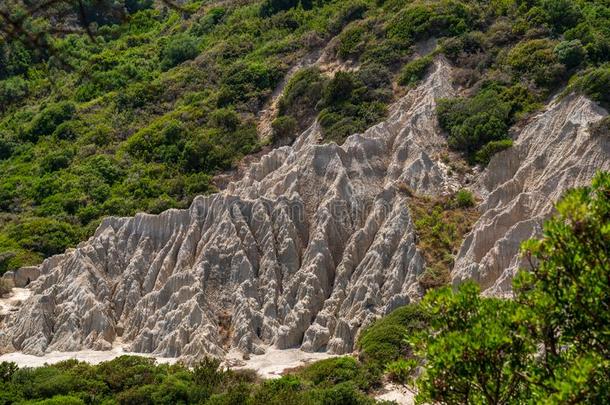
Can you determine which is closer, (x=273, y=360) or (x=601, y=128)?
(x=273, y=360)

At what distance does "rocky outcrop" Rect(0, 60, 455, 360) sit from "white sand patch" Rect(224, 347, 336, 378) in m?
0.49

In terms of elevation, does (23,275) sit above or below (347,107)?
below

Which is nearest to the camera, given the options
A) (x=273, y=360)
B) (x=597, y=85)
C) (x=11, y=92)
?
(x=273, y=360)

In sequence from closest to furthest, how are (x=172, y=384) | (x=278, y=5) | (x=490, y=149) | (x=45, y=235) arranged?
(x=172, y=384)
(x=490, y=149)
(x=45, y=235)
(x=278, y=5)

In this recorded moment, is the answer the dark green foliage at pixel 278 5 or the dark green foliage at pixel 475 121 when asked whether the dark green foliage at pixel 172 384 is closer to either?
the dark green foliage at pixel 475 121

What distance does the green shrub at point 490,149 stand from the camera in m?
42.7

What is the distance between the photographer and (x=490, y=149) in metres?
43.2

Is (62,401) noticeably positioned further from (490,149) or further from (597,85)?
(597,85)

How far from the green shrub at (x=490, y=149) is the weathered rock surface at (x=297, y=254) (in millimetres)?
856

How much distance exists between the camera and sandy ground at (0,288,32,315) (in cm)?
4291

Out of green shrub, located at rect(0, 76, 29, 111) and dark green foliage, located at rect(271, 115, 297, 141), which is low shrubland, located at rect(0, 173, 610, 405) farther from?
green shrub, located at rect(0, 76, 29, 111)

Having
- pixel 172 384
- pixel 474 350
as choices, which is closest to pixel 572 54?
pixel 172 384

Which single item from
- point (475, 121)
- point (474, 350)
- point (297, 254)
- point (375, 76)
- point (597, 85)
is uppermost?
point (375, 76)

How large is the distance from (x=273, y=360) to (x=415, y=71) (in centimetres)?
2604
